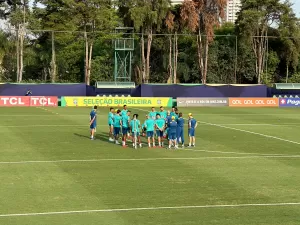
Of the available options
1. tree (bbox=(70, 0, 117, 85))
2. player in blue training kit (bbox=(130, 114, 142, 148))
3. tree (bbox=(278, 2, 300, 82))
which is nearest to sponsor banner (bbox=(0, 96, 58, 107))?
tree (bbox=(70, 0, 117, 85))

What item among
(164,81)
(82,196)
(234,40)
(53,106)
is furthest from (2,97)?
(82,196)

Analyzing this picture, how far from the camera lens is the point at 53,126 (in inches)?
1410

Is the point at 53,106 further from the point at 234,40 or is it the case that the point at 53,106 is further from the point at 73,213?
the point at 73,213

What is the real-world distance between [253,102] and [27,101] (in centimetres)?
2257

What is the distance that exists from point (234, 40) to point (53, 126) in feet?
146

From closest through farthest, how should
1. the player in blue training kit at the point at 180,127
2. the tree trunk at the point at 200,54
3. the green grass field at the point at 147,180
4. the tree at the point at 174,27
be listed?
the green grass field at the point at 147,180, the player in blue training kit at the point at 180,127, the tree at the point at 174,27, the tree trunk at the point at 200,54

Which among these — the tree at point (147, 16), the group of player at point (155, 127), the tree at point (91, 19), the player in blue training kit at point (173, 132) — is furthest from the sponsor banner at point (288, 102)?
the player in blue training kit at point (173, 132)

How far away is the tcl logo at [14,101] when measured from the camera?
53469 millimetres

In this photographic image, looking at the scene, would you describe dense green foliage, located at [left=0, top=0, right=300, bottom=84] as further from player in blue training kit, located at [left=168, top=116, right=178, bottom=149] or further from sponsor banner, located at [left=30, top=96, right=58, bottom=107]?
player in blue training kit, located at [left=168, top=116, right=178, bottom=149]

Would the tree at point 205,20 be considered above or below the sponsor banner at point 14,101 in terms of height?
above

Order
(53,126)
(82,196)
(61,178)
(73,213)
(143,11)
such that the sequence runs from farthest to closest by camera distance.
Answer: (143,11)
(53,126)
(61,178)
(82,196)
(73,213)


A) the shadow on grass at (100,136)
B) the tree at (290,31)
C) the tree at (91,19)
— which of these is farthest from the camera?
the tree at (290,31)

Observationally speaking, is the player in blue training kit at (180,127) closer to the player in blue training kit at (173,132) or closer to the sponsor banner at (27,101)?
the player in blue training kit at (173,132)

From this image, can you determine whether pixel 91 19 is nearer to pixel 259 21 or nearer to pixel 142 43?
pixel 142 43
